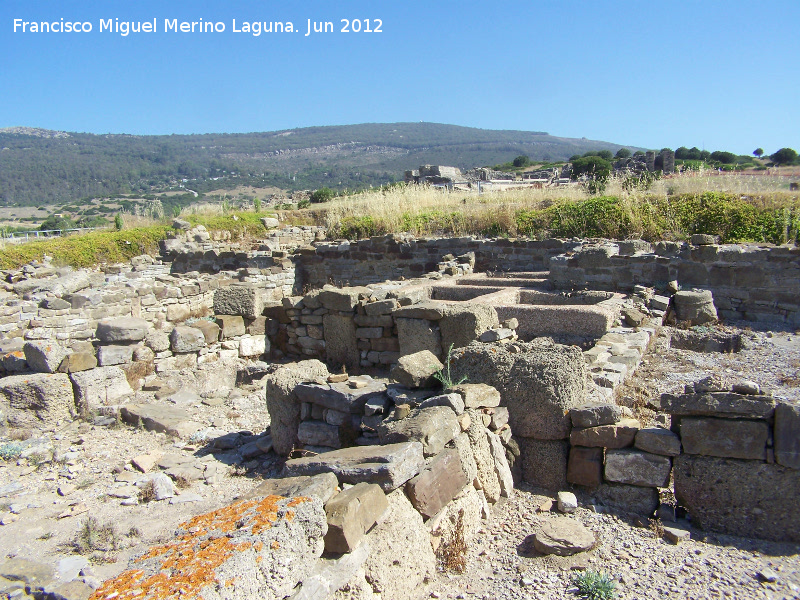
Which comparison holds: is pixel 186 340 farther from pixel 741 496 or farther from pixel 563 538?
pixel 741 496

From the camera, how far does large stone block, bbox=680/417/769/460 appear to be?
3393mm

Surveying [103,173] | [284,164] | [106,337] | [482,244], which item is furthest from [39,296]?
[284,164]

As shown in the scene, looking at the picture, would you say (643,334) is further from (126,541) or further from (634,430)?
(126,541)

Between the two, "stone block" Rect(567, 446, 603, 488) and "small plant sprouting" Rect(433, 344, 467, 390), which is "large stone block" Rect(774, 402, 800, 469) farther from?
"small plant sprouting" Rect(433, 344, 467, 390)

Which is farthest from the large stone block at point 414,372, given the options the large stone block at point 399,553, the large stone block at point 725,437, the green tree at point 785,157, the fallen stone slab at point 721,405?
the green tree at point 785,157

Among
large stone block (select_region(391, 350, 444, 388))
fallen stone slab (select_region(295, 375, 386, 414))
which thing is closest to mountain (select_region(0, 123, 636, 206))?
fallen stone slab (select_region(295, 375, 386, 414))

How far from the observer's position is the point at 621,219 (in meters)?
11.9

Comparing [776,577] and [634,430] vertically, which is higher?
[634,430]

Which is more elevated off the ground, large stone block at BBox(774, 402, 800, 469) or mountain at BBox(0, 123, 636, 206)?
mountain at BBox(0, 123, 636, 206)

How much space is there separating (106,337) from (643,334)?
656cm

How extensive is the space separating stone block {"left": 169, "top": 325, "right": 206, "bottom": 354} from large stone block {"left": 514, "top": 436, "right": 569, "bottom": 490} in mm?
5281

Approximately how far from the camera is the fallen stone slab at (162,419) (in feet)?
19.2

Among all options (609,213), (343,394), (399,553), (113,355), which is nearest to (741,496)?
(399,553)

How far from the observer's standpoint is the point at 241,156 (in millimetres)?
115125
